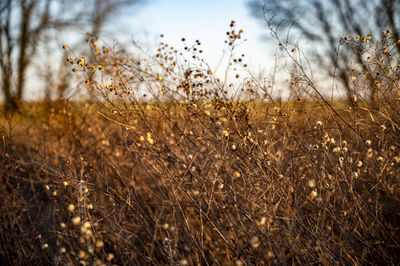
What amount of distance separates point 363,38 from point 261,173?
1227 millimetres

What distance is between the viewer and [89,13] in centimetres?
895

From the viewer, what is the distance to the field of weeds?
5.18 feet

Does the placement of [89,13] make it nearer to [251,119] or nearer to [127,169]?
[127,169]

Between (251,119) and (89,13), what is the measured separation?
28.3ft

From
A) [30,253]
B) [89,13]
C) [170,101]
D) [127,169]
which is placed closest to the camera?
[30,253]

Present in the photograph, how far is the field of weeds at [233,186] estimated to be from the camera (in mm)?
1580

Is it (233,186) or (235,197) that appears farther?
(233,186)

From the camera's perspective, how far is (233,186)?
1.87 metres

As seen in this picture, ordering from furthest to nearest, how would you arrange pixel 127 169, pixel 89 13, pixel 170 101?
1. pixel 89 13
2. pixel 127 169
3. pixel 170 101

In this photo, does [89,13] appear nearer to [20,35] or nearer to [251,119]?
[20,35]

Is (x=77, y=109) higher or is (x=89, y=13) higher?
(x=89, y=13)

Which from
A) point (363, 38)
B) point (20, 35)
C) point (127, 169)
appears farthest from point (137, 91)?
point (20, 35)

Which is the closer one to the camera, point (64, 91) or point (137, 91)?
point (137, 91)

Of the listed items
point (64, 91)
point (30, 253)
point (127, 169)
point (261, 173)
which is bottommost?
point (30, 253)
